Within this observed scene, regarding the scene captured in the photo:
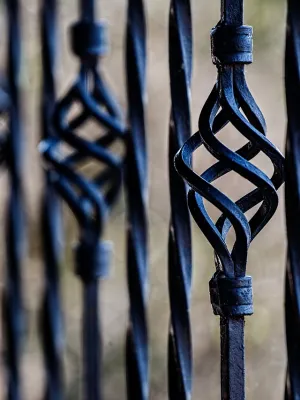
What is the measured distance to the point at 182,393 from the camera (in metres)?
0.70

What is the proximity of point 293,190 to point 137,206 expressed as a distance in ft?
0.79

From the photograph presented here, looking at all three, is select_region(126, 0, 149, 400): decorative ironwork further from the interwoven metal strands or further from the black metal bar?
Result: the interwoven metal strands

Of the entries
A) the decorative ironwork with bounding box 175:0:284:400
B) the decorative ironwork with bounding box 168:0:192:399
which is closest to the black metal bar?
the decorative ironwork with bounding box 168:0:192:399

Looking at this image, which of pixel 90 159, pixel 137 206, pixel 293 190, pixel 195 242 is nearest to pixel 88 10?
pixel 90 159

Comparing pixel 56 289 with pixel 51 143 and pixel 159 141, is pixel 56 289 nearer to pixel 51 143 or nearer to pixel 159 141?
pixel 51 143

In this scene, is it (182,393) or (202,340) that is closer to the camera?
(182,393)

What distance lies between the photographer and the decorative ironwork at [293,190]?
1.95 feet

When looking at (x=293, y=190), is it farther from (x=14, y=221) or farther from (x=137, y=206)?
(x=14, y=221)

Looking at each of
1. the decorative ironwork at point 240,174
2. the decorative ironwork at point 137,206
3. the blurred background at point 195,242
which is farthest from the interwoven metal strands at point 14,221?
the blurred background at point 195,242

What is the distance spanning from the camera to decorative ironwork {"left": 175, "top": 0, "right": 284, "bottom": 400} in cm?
57

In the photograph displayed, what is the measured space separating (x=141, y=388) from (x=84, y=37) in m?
0.42

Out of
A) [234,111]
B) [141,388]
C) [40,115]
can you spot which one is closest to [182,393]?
[141,388]

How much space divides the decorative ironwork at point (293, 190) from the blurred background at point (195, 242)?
63.8 inches

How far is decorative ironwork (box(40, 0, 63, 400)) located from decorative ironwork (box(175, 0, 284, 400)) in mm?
536
